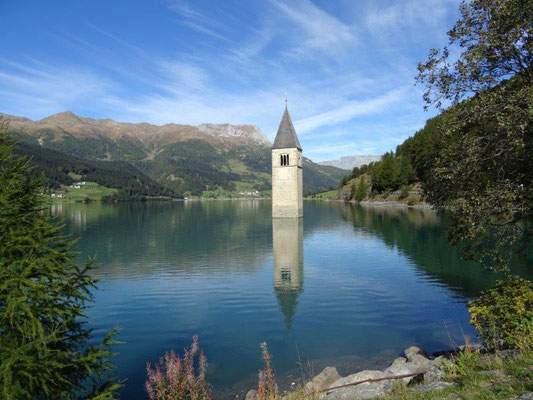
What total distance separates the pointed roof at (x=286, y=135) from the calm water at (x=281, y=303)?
141ft

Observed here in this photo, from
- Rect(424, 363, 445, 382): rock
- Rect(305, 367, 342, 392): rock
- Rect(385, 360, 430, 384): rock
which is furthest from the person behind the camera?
Rect(305, 367, 342, 392): rock

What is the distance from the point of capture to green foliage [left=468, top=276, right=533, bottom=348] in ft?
37.4

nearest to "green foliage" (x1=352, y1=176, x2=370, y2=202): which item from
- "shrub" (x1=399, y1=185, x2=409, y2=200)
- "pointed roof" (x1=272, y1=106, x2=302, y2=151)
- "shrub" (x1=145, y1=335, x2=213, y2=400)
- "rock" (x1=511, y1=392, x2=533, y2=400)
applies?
"shrub" (x1=399, y1=185, x2=409, y2=200)

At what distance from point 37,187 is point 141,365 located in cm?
1005

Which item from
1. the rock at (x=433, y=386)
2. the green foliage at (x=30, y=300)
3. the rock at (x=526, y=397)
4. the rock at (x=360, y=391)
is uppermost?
the green foliage at (x=30, y=300)

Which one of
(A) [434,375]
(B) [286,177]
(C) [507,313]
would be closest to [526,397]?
(A) [434,375]

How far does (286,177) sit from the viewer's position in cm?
8319

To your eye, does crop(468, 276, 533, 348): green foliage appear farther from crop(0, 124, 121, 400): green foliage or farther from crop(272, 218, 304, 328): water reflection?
crop(0, 124, 121, 400): green foliage

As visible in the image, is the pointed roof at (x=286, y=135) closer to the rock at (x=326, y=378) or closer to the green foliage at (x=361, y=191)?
the rock at (x=326, y=378)

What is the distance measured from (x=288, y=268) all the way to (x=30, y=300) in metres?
28.1

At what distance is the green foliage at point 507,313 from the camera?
1139 centimetres

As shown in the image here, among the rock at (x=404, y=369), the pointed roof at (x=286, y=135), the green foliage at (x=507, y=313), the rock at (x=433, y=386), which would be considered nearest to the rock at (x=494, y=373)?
the rock at (x=433, y=386)

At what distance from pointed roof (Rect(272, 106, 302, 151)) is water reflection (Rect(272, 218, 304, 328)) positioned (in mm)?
28412

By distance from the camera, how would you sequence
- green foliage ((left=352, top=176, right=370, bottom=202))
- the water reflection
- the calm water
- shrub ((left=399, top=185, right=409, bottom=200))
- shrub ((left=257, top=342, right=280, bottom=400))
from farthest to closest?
1. green foliage ((left=352, top=176, right=370, bottom=202))
2. shrub ((left=399, top=185, right=409, bottom=200))
3. the water reflection
4. the calm water
5. shrub ((left=257, top=342, right=280, bottom=400))
